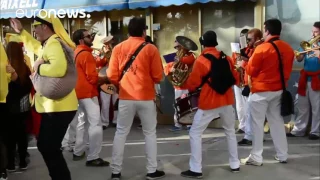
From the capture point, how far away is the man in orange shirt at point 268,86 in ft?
18.2

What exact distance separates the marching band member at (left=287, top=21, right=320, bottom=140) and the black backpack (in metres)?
2.43

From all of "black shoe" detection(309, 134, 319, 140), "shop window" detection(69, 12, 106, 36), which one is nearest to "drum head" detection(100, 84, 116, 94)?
"black shoe" detection(309, 134, 319, 140)

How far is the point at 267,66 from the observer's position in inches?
219

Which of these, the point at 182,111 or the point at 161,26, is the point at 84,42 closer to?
the point at 182,111

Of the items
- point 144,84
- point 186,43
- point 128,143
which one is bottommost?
point 128,143

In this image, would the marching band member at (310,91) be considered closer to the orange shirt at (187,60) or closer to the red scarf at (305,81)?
the red scarf at (305,81)

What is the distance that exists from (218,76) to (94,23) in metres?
5.71

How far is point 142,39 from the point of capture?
518 centimetres

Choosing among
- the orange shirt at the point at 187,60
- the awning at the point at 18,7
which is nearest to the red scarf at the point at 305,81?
the orange shirt at the point at 187,60

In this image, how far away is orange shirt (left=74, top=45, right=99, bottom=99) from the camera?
576cm

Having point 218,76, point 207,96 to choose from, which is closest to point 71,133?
point 207,96

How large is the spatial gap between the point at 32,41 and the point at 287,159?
12.2 feet

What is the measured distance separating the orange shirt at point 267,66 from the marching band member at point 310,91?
164 centimetres

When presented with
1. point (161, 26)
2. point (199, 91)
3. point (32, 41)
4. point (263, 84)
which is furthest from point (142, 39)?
point (161, 26)
